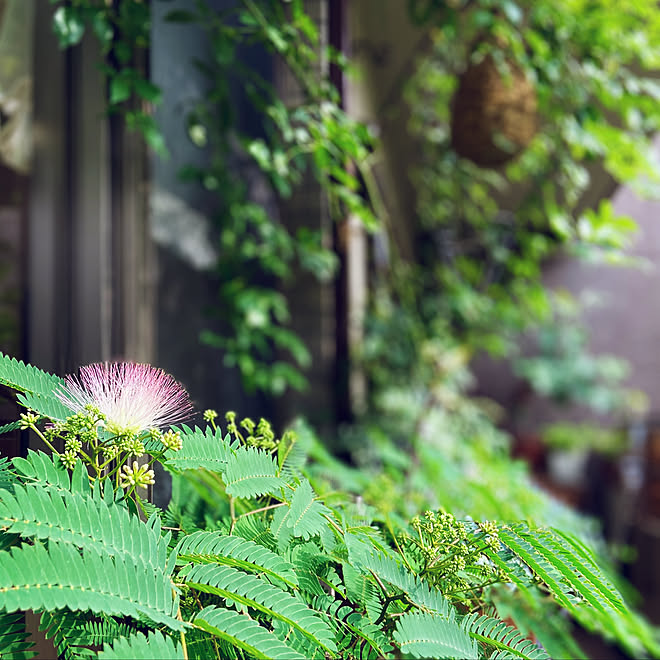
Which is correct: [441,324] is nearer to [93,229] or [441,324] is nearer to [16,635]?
[93,229]

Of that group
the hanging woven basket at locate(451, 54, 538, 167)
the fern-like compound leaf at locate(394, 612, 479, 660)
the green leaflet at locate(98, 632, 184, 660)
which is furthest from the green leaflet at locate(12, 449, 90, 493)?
the hanging woven basket at locate(451, 54, 538, 167)

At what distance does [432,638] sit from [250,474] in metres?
0.16

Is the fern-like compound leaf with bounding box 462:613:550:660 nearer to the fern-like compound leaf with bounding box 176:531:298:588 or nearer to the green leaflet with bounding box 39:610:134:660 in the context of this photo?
the fern-like compound leaf with bounding box 176:531:298:588

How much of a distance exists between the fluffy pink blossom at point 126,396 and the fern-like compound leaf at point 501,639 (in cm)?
26

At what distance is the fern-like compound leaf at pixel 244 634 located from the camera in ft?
1.07

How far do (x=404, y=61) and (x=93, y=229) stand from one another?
184 centimetres

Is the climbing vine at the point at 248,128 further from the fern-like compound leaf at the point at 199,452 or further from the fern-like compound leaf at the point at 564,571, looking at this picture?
the fern-like compound leaf at the point at 564,571

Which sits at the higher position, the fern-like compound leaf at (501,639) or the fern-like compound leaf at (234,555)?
the fern-like compound leaf at (234,555)

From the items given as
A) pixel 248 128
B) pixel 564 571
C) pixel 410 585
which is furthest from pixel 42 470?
pixel 248 128

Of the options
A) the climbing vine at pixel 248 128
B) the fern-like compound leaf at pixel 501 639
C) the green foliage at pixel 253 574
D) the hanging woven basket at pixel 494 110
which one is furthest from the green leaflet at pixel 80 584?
the hanging woven basket at pixel 494 110

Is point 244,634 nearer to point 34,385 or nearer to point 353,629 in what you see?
point 353,629

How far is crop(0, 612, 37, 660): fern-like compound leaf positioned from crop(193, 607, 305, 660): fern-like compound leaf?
10 cm

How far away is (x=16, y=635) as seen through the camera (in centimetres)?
34

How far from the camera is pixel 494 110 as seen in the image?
1520 mm
